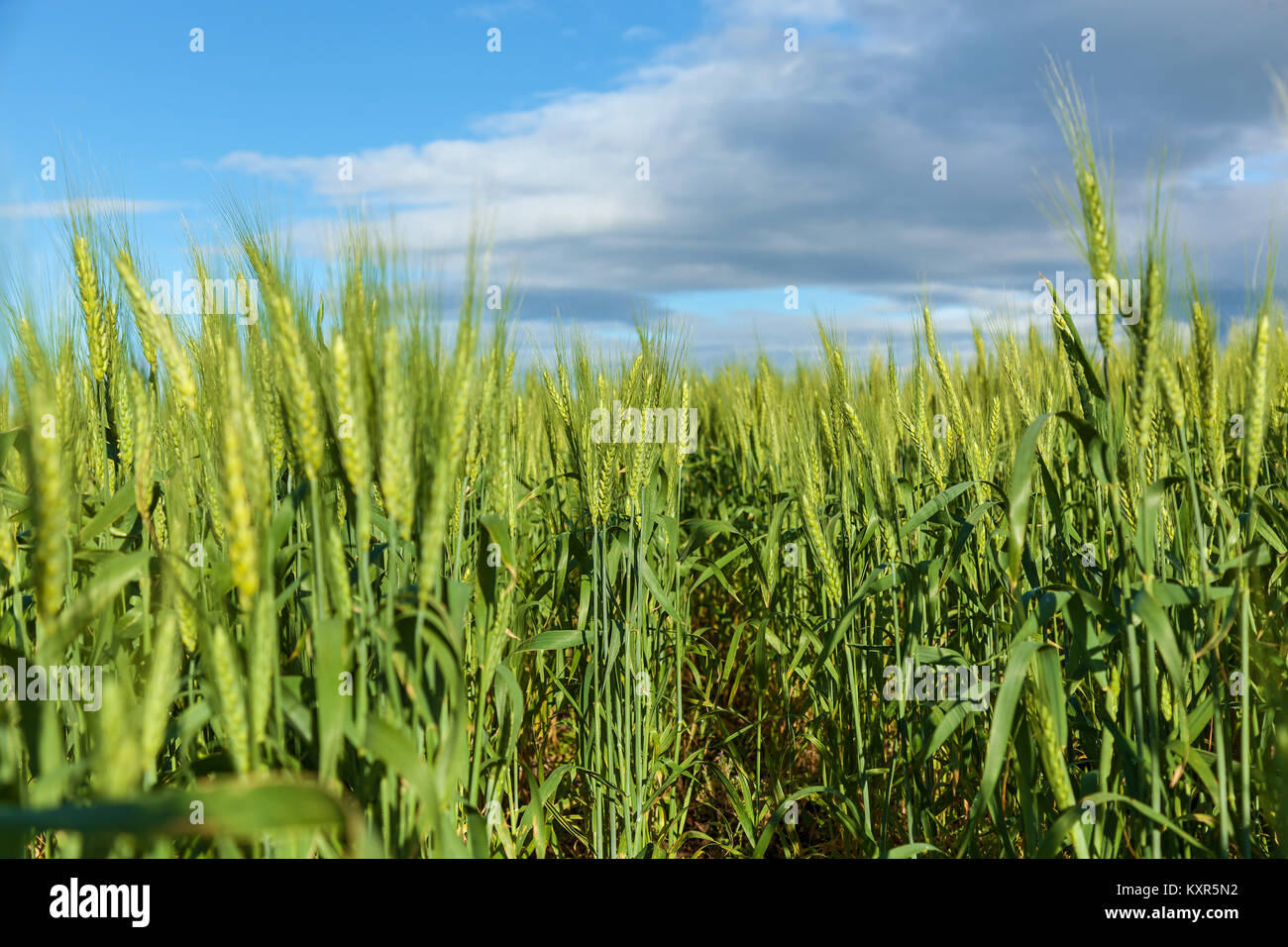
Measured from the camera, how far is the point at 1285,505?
2484 mm

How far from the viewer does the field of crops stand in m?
1.20

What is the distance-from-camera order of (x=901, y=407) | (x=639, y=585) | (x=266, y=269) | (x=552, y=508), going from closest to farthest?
(x=266, y=269) < (x=639, y=585) < (x=901, y=407) < (x=552, y=508)

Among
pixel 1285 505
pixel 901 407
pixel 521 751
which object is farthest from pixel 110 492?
pixel 1285 505

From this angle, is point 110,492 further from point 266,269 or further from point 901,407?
point 901,407

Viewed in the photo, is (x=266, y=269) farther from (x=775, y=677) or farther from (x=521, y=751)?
(x=775, y=677)

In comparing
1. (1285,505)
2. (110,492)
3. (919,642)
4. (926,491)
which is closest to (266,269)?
(110,492)

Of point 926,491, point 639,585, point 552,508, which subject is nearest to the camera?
point 639,585

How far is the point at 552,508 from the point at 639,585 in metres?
1.65

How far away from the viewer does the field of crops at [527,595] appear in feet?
3.92

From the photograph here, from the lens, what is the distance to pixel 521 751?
3.27 meters

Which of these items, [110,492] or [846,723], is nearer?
[110,492]

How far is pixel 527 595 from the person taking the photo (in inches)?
122
